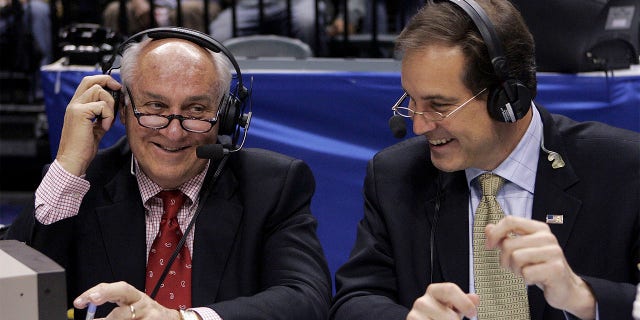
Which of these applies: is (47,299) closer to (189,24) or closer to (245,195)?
(245,195)

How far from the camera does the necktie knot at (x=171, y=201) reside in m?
2.32

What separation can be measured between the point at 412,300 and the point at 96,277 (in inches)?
29.5

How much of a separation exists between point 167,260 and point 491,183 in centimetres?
78

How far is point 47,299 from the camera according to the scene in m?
1.38

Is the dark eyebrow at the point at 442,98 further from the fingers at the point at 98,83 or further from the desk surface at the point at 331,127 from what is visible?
the desk surface at the point at 331,127

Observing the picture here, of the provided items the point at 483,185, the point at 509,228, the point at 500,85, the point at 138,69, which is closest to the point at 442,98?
the point at 500,85

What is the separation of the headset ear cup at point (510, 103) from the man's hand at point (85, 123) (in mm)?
908

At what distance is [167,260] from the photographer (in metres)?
2.28

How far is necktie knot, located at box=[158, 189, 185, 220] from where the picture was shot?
7.61 feet

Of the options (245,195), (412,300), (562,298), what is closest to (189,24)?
(245,195)

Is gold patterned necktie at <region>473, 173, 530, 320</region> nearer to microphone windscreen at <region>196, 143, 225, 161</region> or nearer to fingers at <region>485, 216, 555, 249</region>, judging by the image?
fingers at <region>485, 216, 555, 249</region>

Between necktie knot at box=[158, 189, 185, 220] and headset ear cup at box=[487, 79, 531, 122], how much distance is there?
30.6 inches

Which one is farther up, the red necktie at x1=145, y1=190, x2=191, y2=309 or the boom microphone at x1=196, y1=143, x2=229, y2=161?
the boom microphone at x1=196, y1=143, x2=229, y2=161

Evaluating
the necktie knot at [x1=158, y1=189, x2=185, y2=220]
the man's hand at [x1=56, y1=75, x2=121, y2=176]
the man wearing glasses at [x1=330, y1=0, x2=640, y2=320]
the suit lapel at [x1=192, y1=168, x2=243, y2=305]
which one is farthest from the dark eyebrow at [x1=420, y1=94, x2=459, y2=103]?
the man's hand at [x1=56, y1=75, x2=121, y2=176]
